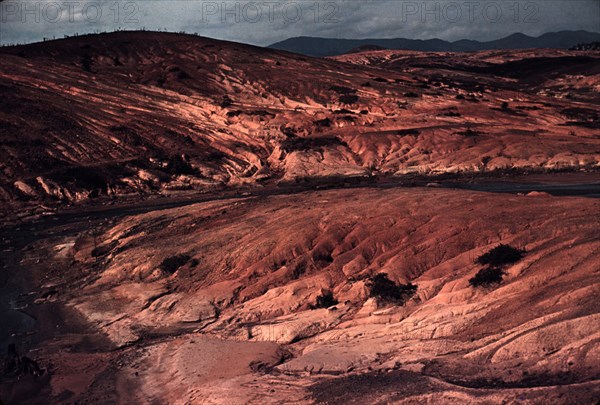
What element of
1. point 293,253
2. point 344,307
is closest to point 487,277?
point 344,307

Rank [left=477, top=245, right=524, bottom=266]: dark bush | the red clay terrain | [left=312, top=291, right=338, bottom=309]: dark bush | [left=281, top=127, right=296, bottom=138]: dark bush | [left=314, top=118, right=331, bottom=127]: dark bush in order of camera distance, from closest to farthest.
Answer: the red clay terrain, [left=477, top=245, right=524, bottom=266]: dark bush, [left=312, top=291, right=338, bottom=309]: dark bush, [left=281, top=127, right=296, bottom=138]: dark bush, [left=314, top=118, right=331, bottom=127]: dark bush

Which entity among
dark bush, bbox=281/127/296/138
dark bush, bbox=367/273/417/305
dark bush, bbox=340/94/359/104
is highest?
dark bush, bbox=340/94/359/104

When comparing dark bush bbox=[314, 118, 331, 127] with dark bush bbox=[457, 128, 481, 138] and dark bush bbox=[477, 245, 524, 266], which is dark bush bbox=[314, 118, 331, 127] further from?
dark bush bbox=[477, 245, 524, 266]

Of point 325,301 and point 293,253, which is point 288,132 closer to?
point 293,253

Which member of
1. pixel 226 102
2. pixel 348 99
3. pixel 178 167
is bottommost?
pixel 178 167

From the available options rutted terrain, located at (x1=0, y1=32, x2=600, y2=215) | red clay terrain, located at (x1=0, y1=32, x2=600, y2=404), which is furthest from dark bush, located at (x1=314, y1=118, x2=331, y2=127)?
red clay terrain, located at (x1=0, y1=32, x2=600, y2=404)

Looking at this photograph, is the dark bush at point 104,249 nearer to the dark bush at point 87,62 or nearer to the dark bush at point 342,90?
Result: the dark bush at point 342,90

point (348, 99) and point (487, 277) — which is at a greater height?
point (348, 99)

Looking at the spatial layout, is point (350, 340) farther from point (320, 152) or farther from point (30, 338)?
point (320, 152)

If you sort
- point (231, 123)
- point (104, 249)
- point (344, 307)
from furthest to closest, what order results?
point (231, 123)
point (104, 249)
point (344, 307)
